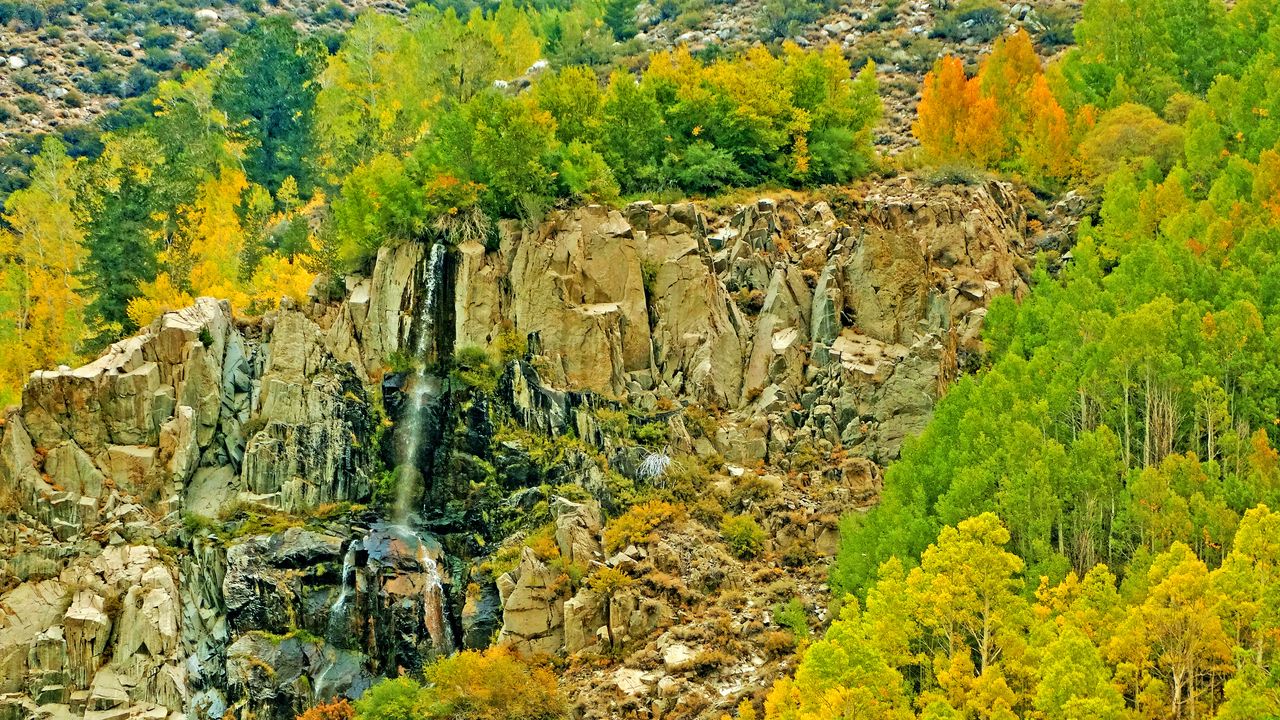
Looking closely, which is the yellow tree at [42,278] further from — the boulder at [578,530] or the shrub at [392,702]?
the boulder at [578,530]

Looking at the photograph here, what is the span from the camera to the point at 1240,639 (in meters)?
46.8

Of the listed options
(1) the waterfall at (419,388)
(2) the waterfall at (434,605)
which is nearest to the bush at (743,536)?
(2) the waterfall at (434,605)

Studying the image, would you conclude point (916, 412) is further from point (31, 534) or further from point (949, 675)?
point (31, 534)

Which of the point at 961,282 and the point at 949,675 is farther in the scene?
the point at 961,282

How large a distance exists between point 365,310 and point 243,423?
7.81m

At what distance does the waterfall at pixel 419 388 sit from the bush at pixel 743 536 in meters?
15.7

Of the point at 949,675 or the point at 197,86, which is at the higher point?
the point at 197,86

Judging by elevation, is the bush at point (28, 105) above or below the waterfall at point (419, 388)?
above

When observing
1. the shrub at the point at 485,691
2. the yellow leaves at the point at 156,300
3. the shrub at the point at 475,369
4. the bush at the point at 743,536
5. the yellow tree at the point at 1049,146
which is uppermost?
the yellow tree at the point at 1049,146

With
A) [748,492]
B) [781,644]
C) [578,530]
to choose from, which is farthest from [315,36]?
[781,644]

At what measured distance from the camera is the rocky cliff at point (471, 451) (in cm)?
6188

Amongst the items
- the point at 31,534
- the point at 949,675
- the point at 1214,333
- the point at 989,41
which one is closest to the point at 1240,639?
the point at 949,675

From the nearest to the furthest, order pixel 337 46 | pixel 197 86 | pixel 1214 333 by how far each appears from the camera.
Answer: pixel 1214 333 < pixel 197 86 < pixel 337 46

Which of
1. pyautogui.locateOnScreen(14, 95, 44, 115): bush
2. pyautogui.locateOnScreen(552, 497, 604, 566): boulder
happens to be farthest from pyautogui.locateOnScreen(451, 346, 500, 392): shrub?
pyautogui.locateOnScreen(14, 95, 44, 115): bush
